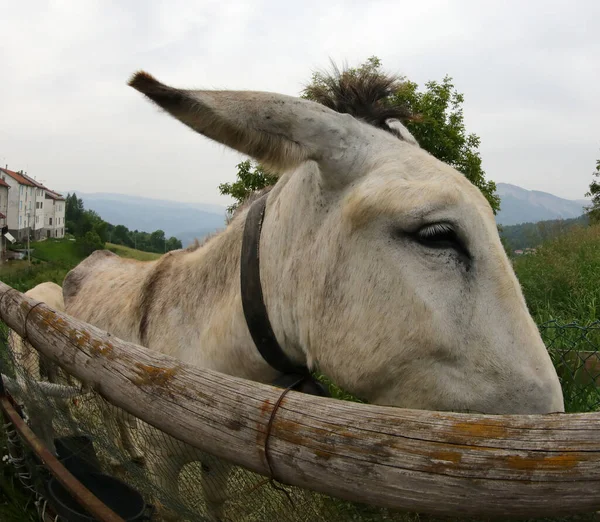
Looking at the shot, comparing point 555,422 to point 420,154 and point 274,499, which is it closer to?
point 274,499

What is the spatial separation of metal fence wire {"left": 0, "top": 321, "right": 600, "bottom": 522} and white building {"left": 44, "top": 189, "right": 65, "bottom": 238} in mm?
86727

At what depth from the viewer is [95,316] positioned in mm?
3199

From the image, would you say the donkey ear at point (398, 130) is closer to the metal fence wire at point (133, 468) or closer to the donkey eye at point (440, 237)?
the donkey eye at point (440, 237)

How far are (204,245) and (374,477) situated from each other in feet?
7.33

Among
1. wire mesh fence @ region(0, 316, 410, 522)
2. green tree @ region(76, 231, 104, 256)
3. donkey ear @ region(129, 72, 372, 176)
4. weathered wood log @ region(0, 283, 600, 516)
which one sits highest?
donkey ear @ region(129, 72, 372, 176)

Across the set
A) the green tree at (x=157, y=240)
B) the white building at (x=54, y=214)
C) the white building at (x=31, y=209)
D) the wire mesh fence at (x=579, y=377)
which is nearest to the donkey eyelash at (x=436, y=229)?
the wire mesh fence at (x=579, y=377)

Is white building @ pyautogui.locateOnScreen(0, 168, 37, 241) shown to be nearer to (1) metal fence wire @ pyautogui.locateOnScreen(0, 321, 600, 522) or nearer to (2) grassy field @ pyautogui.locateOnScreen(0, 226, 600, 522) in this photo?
(2) grassy field @ pyautogui.locateOnScreen(0, 226, 600, 522)

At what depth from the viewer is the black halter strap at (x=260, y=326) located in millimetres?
1938

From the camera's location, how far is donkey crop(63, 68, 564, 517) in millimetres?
1415

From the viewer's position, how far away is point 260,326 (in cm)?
193

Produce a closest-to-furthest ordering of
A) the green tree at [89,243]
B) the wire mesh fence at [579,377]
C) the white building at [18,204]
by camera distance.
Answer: the wire mesh fence at [579,377]
the white building at [18,204]
the green tree at [89,243]

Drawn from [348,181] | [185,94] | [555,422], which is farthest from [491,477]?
[185,94]

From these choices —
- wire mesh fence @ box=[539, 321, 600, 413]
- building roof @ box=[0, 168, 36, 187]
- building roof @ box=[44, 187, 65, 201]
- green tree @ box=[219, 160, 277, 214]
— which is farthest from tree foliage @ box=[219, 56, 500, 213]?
building roof @ box=[44, 187, 65, 201]

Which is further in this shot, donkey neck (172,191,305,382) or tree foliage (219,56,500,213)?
tree foliage (219,56,500,213)
